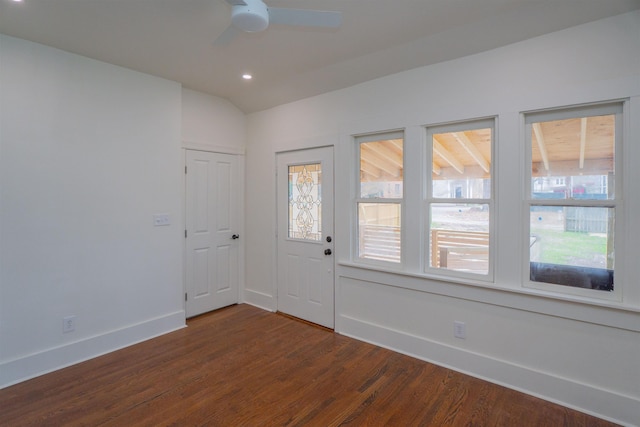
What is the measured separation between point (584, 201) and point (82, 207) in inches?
162

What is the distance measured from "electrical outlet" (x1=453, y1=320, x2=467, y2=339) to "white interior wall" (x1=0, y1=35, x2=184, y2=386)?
114 inches

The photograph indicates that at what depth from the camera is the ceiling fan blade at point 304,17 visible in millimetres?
1787

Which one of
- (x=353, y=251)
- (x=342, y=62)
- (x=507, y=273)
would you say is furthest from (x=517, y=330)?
(x=342, y=62)

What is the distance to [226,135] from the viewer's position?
13.9 ft

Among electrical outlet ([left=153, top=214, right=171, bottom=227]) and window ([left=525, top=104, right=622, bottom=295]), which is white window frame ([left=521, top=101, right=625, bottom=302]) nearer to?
window ([left=525, top=104, right=622, bottom=295])

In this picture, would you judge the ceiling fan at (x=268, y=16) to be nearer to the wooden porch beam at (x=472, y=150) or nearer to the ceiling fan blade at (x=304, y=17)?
the ceiling fan blade at (x=304, y=17)

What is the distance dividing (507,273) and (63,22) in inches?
153

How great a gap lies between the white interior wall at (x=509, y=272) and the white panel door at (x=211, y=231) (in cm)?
146

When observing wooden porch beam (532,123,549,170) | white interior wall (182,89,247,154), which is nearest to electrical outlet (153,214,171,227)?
white interior wall (182,89,247,154)

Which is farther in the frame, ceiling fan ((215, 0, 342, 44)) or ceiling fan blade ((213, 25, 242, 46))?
ceiling fan blade ((213, 25, 242, 46))

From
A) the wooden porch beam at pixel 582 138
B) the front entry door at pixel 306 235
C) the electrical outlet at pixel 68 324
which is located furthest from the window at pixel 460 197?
the electrical outlet at pixel 68 324

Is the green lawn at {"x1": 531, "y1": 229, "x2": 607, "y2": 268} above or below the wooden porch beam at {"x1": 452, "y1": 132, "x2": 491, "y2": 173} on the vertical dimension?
below

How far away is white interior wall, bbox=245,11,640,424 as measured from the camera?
6.89 feet

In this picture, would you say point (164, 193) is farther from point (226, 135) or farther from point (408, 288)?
point (408, 288)
